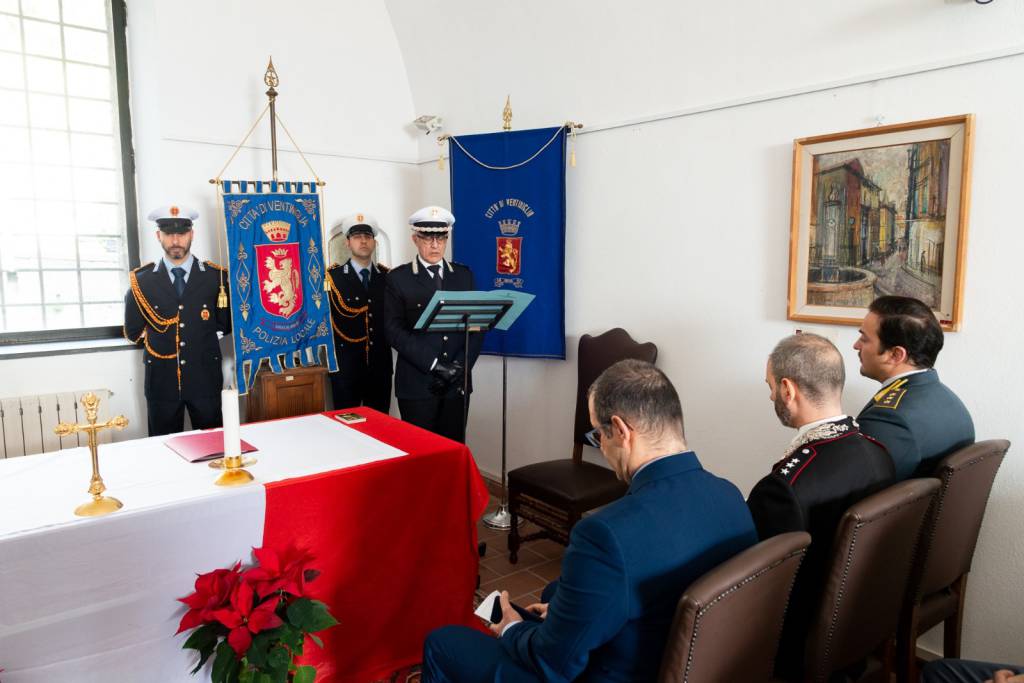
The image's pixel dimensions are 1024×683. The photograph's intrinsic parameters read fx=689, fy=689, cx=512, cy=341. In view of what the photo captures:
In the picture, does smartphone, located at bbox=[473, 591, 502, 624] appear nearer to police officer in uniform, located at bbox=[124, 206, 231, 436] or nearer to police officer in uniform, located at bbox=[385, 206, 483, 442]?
police officer in uniform, located at bbox=[385, 206, 483, 442]

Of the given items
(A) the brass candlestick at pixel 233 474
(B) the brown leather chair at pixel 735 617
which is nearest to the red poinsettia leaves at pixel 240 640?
(A) the brass candlestick at pixel 233 474

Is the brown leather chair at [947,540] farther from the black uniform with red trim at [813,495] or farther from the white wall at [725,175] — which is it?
the white wall at [725,175]

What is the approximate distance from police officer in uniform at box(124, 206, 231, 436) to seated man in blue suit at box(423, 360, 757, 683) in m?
2.86

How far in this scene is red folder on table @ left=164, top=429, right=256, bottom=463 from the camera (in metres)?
2.33

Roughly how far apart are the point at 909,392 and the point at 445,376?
7.15 feet

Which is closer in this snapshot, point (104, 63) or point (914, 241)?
point (914, 241)

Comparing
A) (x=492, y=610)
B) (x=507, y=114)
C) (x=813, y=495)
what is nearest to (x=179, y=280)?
(x=507, y=114)

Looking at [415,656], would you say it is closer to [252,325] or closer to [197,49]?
[252,325]

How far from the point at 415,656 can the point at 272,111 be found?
3157 millimetres

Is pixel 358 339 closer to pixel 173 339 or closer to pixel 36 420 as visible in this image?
pixel 173 339

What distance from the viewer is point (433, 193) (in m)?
4.86

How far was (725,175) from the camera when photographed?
3.10 metres

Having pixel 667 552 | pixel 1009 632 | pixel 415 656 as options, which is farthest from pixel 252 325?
pixel 1009 632

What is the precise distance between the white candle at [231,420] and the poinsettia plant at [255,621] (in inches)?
13.0
